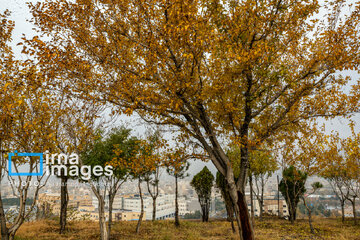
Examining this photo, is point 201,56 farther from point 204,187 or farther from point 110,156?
point 204,187

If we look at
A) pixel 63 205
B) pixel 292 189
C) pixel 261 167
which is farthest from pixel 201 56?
pixel 292 189

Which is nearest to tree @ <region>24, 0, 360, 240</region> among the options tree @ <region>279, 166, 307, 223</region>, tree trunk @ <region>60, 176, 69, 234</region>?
tree trunk @ <region>60, 176, 69, 234</region>

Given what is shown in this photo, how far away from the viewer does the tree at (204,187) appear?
22.9 meters

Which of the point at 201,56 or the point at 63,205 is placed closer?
the point at 201,56

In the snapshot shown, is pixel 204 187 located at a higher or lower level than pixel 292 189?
higher

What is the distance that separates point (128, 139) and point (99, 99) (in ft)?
26.6

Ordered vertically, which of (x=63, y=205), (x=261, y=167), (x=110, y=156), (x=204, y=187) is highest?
(x=110, y=156)

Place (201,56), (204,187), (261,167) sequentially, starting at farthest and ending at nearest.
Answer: (204,187) < (261,167) < (201,56)

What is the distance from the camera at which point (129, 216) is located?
3466 cm

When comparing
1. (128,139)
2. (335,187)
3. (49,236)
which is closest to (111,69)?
(128,139)

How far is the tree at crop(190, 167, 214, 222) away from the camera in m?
22.9

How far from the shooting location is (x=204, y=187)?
23281 mm

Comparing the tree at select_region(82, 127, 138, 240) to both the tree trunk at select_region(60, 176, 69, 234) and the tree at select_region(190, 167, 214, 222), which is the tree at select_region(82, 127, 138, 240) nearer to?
the tree trunk at select_region(60, 176, 69, 234)

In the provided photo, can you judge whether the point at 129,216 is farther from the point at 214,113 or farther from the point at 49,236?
the point at 214,113
